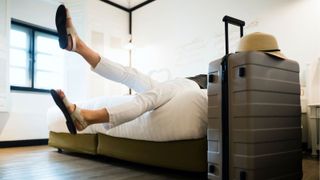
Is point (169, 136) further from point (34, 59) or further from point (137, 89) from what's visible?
point (34, 59)

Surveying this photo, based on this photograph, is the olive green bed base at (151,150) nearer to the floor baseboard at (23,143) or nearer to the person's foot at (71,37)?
the person's foot at (71,37)

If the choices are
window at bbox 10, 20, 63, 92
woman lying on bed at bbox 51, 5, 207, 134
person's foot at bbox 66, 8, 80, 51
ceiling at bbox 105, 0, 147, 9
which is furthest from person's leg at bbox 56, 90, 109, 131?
ceiling at bbox 105, 0, 147, 9

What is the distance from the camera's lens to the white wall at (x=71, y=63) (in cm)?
346

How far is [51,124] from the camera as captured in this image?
261 cm

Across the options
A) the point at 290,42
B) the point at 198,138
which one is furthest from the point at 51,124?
the point at 290,42

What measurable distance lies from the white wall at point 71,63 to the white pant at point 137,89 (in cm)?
233

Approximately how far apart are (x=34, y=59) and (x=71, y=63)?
1.68 feet

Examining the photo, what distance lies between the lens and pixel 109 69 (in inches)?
61.0

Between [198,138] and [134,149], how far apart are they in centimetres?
52

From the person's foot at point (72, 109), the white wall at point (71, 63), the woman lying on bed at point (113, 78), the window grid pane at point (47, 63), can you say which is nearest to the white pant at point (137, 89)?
the woman lying on bed at point (113, 78)

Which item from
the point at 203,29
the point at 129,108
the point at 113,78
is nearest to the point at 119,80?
the point at 113,78

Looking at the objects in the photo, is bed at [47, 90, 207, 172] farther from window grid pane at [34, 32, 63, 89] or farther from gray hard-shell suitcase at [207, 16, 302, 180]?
window grid pane at [34, 32, 63, 89]

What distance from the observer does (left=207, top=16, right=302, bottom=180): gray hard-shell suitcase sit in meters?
1.12

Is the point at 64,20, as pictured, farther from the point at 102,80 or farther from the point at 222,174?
the point at 102,80
